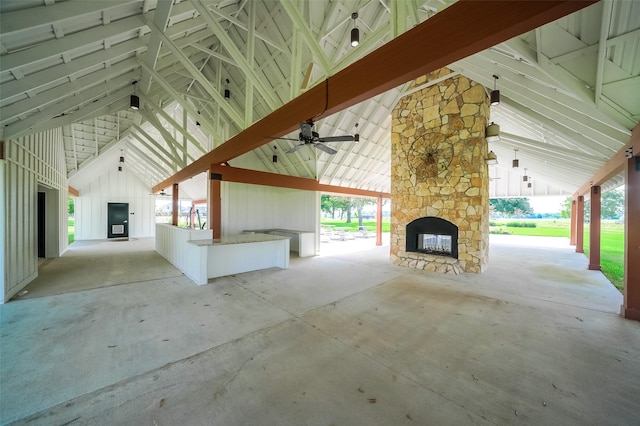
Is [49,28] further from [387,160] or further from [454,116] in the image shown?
[387,160]

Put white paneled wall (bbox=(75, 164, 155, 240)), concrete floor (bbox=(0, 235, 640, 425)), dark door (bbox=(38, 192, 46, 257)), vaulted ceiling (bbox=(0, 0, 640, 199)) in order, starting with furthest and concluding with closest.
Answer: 1. white paneled wall (bbox=(75, 164, 155, 240))
2. dark door (bbox=(38, 192, 46, 257))
3. vaulted ceiling (bbox=(0, 0, 640, 199))
4. concrete floor (bbox=(0, 235, 640, 425))

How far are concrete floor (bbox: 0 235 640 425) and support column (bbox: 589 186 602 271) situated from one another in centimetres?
255

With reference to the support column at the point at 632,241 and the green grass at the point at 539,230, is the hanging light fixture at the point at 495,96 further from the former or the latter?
the green grass at the point at 539,230

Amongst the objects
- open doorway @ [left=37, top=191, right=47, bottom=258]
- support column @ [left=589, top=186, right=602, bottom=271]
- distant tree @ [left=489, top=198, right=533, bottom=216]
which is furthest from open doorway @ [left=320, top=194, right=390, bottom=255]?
distant tree @ [left=489, top=198, right=533, bottom=216]

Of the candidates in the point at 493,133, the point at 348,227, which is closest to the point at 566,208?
the point at 348,227

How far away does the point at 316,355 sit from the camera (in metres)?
2.72

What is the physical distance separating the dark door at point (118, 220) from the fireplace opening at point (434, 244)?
17.3 m

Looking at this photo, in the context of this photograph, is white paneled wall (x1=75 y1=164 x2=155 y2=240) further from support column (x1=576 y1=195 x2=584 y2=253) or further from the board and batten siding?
support column (x1=576 y1=195 x2=584 y2=253)

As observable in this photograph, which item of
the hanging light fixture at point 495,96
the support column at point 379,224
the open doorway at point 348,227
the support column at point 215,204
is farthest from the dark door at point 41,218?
the hanging light fixture at point 495,96

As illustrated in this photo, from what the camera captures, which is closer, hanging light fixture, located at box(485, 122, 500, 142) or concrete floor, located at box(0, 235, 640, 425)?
concrete floor, located at box(0, 235, 640, 425)

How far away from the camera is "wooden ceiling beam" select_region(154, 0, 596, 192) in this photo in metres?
1.71

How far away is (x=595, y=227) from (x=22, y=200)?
14.7 meters

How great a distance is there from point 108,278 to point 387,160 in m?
11.1

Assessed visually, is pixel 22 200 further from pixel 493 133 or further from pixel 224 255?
pixel 493 133
